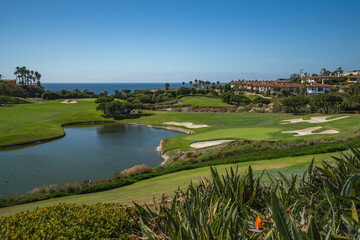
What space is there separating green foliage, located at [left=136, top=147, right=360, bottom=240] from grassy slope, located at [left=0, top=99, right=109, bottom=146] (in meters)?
38.8

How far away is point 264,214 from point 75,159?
27944 millimetres

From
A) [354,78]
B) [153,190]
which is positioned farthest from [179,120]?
[354,78]

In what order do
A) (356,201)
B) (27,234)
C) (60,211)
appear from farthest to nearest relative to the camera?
1. (60,211)
2. (27,234)
3. (356,201)

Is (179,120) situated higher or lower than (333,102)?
lower

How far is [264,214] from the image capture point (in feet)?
11.7

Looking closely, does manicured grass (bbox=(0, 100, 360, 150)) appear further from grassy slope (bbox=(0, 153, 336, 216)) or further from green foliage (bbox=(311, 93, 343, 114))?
grassy slope (bbox=(0, 153, 336, 216))

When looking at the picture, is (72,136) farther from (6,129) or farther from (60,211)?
(60,211)

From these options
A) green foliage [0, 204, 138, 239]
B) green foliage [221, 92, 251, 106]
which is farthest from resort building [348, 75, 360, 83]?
green foliage [0, 204, 138, 239]

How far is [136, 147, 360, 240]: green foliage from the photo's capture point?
226cm

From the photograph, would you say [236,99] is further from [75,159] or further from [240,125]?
[75,159]

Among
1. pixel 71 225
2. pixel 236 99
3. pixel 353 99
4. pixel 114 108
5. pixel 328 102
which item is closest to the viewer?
pixel 71 225

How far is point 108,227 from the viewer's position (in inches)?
179

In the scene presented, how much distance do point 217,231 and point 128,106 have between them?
61.8 metres

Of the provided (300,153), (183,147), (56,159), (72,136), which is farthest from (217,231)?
(72,136)
